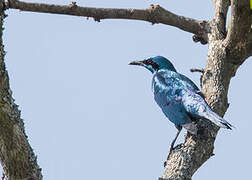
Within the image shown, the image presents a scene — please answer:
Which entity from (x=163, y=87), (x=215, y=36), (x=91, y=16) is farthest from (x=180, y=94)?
(x=91, y=16)

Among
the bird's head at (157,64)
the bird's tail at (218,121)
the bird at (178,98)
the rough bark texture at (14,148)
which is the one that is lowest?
the rough bark texture at (14,148)

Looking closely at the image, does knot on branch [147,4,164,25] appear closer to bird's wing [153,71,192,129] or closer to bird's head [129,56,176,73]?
bird's wing [153,71,192,129]

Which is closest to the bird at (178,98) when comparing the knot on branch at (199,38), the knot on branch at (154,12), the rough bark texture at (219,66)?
the rough bark texture at (219,66)

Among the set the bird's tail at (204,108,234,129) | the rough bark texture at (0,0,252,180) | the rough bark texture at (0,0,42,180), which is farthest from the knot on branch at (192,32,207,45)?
the rough bark texture at (0,0,42,180)

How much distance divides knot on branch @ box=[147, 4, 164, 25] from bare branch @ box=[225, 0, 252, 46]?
929mm

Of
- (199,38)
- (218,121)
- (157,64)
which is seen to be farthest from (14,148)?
(157,64)

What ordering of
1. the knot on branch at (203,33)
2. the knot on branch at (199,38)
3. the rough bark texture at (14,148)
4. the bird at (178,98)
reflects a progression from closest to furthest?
the rough bark texture at (14,148)
the bird at (178,98)
the knot on branch at (203,33)
the knot on branch at (199,38)

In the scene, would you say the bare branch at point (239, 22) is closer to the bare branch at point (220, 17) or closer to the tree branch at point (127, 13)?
the bare branch at point (220, 17)

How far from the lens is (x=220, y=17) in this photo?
7.76 meters

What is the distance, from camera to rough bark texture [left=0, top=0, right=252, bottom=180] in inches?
202

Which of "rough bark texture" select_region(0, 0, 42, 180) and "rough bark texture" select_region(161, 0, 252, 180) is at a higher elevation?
"rough bark texture" select_region(161, 0, 252, 180)

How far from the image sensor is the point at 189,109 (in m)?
7.89

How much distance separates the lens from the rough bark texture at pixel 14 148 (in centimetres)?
507

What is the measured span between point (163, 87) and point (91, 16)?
176 cm
